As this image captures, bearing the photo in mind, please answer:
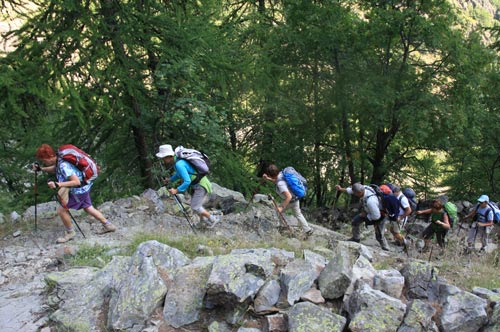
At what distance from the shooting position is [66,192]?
6562 millimetres

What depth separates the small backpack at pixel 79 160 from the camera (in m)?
6.28

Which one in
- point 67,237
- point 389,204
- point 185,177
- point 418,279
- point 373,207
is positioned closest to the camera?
point 418,279

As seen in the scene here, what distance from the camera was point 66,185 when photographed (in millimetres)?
6117

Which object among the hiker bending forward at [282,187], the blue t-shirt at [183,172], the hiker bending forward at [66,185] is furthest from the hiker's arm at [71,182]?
the hiker bending forward at [282,187]

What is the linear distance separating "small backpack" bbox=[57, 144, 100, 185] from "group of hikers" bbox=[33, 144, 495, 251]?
3 centimetres

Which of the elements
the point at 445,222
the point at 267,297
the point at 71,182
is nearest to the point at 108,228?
the point at 71,182

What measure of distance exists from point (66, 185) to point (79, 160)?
1.47 feet

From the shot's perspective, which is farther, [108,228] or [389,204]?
[389,204]

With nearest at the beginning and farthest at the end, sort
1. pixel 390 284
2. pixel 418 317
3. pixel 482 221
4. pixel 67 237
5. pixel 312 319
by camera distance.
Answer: pixel 312 319
pixel 418 317
pixel 390 284
pixel 67 237
pixel 482 221

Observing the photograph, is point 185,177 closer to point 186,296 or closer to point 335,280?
point 186,296

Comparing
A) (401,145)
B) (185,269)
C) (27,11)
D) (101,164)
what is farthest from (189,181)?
(401,145)

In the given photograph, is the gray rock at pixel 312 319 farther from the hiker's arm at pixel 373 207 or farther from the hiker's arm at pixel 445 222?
the hiker's arm at pixel 445 222

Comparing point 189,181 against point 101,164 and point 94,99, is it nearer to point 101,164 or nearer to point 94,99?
point 94,99

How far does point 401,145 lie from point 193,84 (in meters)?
12.0
